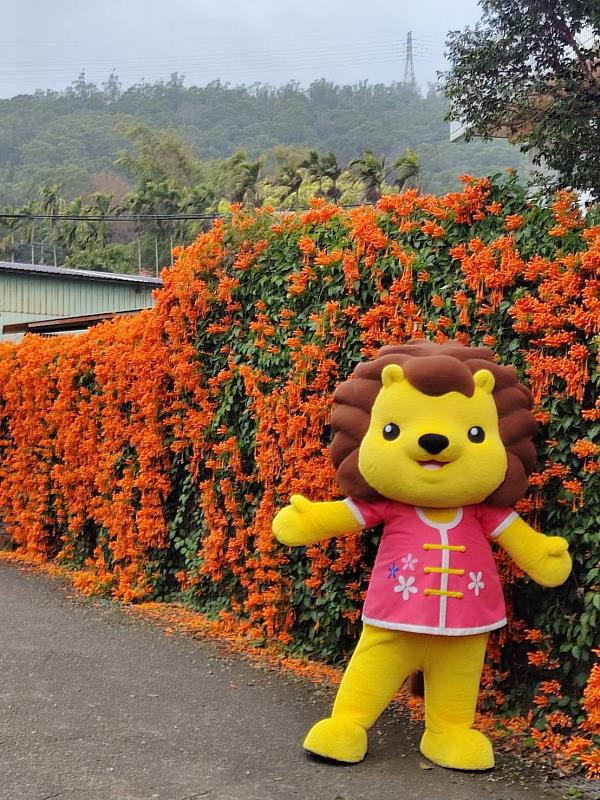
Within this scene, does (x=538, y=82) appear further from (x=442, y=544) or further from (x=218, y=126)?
(x=218, y=126)

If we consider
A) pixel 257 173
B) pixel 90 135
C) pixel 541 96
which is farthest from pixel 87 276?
pixel 90 135

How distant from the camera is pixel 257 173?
1957 inches

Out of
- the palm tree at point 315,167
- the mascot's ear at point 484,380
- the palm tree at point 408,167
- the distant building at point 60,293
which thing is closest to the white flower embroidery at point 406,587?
the mascot's ear at point 484,380

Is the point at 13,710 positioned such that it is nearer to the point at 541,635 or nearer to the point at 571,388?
the point at 541,635

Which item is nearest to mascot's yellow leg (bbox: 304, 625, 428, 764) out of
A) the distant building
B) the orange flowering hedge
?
the orange flowering hedge

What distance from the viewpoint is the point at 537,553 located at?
3842 millimetres

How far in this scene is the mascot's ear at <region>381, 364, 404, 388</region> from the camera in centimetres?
401

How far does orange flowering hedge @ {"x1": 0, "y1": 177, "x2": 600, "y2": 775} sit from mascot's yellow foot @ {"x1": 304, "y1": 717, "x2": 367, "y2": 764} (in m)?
0.78

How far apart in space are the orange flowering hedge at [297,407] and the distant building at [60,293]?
1468 centimetres

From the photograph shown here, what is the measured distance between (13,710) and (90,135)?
285ft

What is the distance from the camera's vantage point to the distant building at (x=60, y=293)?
23.0 metres

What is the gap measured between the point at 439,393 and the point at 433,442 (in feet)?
0.80

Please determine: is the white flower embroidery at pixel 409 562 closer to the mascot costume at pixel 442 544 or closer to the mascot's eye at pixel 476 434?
the mascot costume at pixel 442 544

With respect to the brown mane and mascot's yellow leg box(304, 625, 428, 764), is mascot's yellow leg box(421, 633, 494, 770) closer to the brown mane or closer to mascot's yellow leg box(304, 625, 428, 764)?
mascot's yellow leg box(304, 625, 428, 764)
